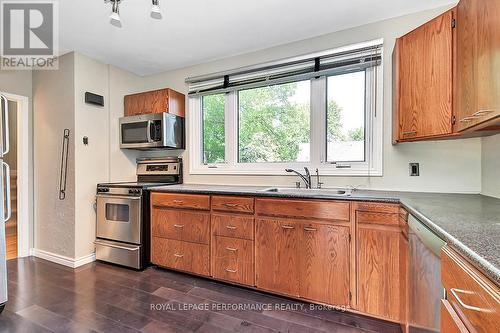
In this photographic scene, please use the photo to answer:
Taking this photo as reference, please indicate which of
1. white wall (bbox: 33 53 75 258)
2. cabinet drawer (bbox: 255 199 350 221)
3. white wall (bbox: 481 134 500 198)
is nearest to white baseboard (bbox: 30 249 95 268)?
white wall (bbox: 33 53 75 258)

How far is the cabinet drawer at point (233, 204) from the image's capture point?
2.20m

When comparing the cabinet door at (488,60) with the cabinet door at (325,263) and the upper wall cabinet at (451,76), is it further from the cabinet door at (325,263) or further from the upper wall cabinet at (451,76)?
the cabinet door at (325,263)

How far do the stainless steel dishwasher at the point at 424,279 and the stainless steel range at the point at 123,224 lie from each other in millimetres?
2431

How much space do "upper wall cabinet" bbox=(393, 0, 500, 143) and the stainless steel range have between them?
8.43 feet

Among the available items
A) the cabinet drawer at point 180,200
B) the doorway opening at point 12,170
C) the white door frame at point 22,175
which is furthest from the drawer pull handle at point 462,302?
the doorway opening at point 12,170

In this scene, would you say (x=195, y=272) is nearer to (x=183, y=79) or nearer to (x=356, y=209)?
(x=356, y=209)

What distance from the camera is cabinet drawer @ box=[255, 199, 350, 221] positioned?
1883 mm

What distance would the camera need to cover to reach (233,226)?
227cm

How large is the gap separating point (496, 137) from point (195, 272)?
2667 millimetres

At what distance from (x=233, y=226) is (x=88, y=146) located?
2073 mm

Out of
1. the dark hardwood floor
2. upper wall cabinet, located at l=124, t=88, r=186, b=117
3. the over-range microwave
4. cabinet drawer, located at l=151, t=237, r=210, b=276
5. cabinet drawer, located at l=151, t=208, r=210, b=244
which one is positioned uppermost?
upper wall cabinet, located at l=124, t=88, r=186, b=117

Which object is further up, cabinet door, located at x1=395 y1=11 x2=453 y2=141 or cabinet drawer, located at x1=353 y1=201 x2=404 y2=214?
cabinet door, located at x1=395 y1=11 x2=453 y2=141

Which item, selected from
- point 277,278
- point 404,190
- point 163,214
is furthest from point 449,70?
point 163,214

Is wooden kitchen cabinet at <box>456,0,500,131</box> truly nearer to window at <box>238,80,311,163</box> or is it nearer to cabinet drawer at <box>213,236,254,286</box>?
window at <box>238,80,311,163</box>
